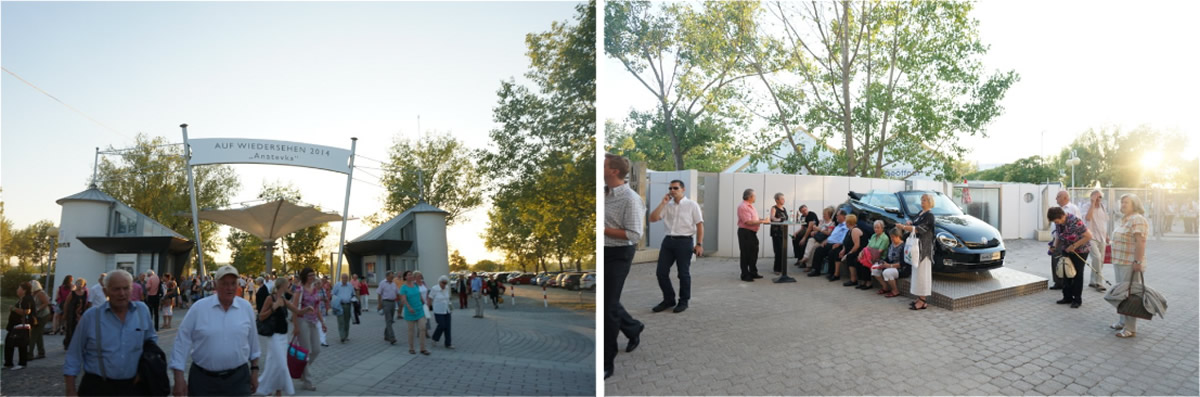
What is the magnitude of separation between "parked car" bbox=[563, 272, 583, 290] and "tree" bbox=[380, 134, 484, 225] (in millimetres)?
538

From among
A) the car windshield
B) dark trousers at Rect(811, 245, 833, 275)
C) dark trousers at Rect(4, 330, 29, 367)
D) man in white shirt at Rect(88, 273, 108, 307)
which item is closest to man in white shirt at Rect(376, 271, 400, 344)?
man in white shirt at Rect(88, 273, 108, 307)

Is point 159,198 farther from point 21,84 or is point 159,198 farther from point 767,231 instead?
point 767,231

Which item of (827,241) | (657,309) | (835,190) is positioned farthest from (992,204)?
(657,309)

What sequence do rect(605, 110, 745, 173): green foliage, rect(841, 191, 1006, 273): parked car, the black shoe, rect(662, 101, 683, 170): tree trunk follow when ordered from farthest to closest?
rect(662, 101, 683, 170): tree trunk < rect(605, 110, 745, 173): green foliage < rect(841, 191, 1006, 273): parked car < the black shoe

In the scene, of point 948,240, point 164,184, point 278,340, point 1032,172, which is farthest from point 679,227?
point 1032,172

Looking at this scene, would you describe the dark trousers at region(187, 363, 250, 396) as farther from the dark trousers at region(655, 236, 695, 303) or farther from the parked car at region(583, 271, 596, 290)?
the dark trousers at region(655, 236, 695, 303)

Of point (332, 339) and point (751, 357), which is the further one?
point (751, 357)

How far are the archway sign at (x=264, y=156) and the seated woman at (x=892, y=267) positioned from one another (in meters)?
5.05

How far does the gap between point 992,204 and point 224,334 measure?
28.9ft

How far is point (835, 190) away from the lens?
28.0ft

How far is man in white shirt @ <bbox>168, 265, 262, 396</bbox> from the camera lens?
2068 mm

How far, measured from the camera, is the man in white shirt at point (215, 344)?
2068 mm

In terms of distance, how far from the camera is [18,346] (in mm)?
1908

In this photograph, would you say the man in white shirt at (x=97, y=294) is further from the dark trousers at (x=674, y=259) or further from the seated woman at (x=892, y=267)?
the seated woman at (x=892, y=267)
